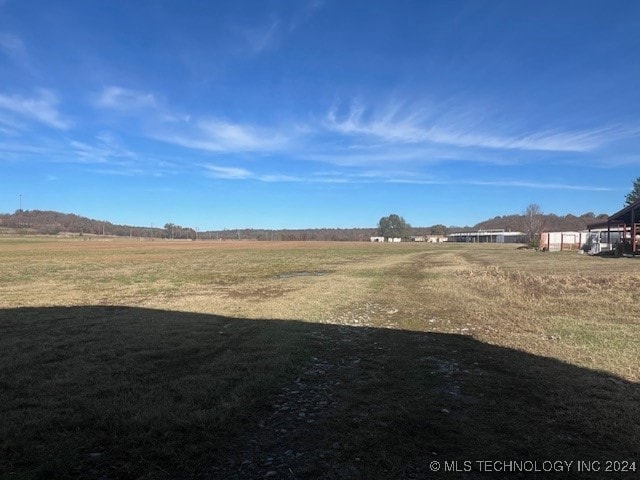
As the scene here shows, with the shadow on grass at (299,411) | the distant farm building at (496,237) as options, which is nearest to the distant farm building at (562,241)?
the shadow on grass at (299,411)

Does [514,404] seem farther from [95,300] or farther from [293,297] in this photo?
[95,300]

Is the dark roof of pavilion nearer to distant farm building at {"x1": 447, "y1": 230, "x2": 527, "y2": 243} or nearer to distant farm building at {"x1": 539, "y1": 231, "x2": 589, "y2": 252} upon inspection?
distant farm building at {"x1": 539, "y1": 231, "x2": 589, "y2": 252}

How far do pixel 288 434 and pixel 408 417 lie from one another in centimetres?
133

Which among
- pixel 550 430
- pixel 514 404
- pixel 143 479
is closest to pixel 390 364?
pixel 514 404

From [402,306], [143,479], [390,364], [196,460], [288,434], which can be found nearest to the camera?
[143,479]

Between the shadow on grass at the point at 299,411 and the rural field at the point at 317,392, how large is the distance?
A: 0.02 m

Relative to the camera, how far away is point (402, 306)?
13.6m

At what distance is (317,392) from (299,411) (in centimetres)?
72

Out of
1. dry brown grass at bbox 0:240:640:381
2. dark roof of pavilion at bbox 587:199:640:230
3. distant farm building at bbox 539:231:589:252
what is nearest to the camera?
dry brown grass at bbox 0:240:640:381

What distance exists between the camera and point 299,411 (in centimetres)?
512

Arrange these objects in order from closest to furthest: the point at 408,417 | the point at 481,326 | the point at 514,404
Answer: the point at 408,417
the point at 514,404
the point at 481,326

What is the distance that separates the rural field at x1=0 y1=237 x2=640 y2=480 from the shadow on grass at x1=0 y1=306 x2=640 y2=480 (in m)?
0.02

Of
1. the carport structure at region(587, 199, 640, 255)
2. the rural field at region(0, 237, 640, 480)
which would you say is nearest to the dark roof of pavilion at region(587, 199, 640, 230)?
the carport structure at region(587, 199, 640, 255)

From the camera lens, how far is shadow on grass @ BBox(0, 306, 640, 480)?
387 centimetres
